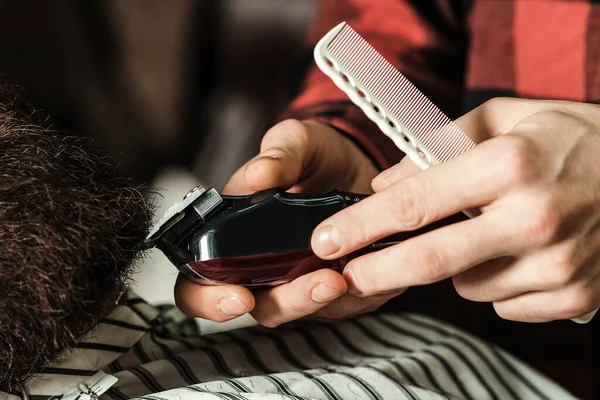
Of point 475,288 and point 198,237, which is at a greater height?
point 198,237

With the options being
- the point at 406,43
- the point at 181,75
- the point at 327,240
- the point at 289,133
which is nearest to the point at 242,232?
the point at 327,240

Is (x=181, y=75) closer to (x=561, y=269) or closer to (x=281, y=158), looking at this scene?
(x=281, y=158)

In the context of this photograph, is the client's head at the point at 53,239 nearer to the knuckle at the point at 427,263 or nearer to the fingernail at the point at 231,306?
the fingernail at the point at 231,306

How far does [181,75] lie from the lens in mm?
1690

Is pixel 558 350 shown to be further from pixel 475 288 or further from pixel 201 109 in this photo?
pixel 201 109

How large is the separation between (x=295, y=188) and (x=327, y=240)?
0.61 feet

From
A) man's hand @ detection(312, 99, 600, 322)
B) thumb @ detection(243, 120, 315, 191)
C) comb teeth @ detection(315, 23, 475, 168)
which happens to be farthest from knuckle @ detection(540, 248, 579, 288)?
thumb @ detection(243, 120, 315, 191)

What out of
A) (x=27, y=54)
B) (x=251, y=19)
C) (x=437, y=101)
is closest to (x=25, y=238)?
(x=437, y=101)

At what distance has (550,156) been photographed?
0.48 meters

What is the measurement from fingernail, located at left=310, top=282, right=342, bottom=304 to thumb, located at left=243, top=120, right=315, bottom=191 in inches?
3.6

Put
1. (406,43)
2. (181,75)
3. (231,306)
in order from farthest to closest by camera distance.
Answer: (181,75) < (406,43) < (231,306)

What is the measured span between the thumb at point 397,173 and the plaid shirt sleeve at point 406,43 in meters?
0.28

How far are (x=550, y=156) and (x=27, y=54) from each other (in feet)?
3.66

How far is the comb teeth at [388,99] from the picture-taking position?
0.47 meters
